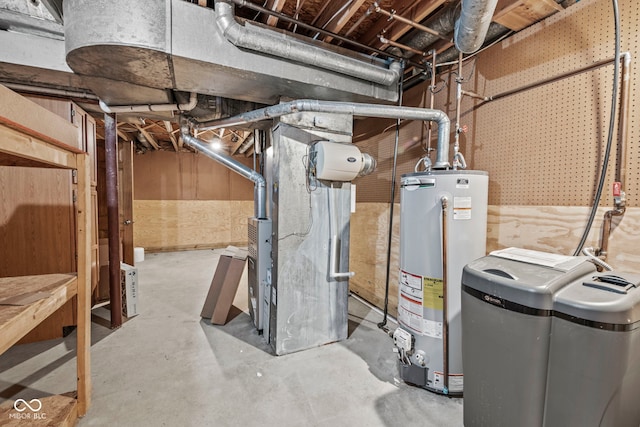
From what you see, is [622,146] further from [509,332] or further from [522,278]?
[509,332]

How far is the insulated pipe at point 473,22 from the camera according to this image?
130 centimetres

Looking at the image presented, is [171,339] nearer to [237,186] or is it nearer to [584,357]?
[584,357]

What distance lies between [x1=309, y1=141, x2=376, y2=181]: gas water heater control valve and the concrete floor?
5.03 feet

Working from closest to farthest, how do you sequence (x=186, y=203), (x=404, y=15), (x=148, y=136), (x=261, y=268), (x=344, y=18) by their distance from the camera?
(x=344, y=18) < (x=404, y=15) < (x=261, y=268) < (x=148, y=136) < (x=186, y=203)

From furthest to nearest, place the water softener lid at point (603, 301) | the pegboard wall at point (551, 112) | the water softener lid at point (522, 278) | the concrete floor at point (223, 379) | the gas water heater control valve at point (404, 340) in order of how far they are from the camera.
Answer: the gas water heater control valve at point (404, 340) < the concrete floor at point (223, 379) < the pegboard wall at point (551, 112) < the water softener lid at point (522, 278) < the water softener lid at point (603, 301)

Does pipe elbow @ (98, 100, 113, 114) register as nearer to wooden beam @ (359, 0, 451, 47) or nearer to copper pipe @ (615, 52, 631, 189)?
wooden beam @ (359, 0, 451, 47)

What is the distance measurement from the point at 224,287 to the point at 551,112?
10.1ft

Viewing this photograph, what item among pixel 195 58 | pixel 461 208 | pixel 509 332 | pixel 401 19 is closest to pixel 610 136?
pixel 461 208

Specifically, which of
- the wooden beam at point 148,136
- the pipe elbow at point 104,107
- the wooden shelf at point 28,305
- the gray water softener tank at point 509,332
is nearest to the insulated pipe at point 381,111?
the gray water softener tank at point 509,332

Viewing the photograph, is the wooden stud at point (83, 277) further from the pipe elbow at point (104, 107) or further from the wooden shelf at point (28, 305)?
the pipe elbow at point (104, 107)

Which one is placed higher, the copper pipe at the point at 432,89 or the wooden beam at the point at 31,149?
the copper pipe at the point at 432,89

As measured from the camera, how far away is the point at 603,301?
91cm

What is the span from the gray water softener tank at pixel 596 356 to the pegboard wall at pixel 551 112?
2.63 feet

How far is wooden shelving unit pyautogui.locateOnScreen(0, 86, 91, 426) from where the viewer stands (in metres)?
0.96
